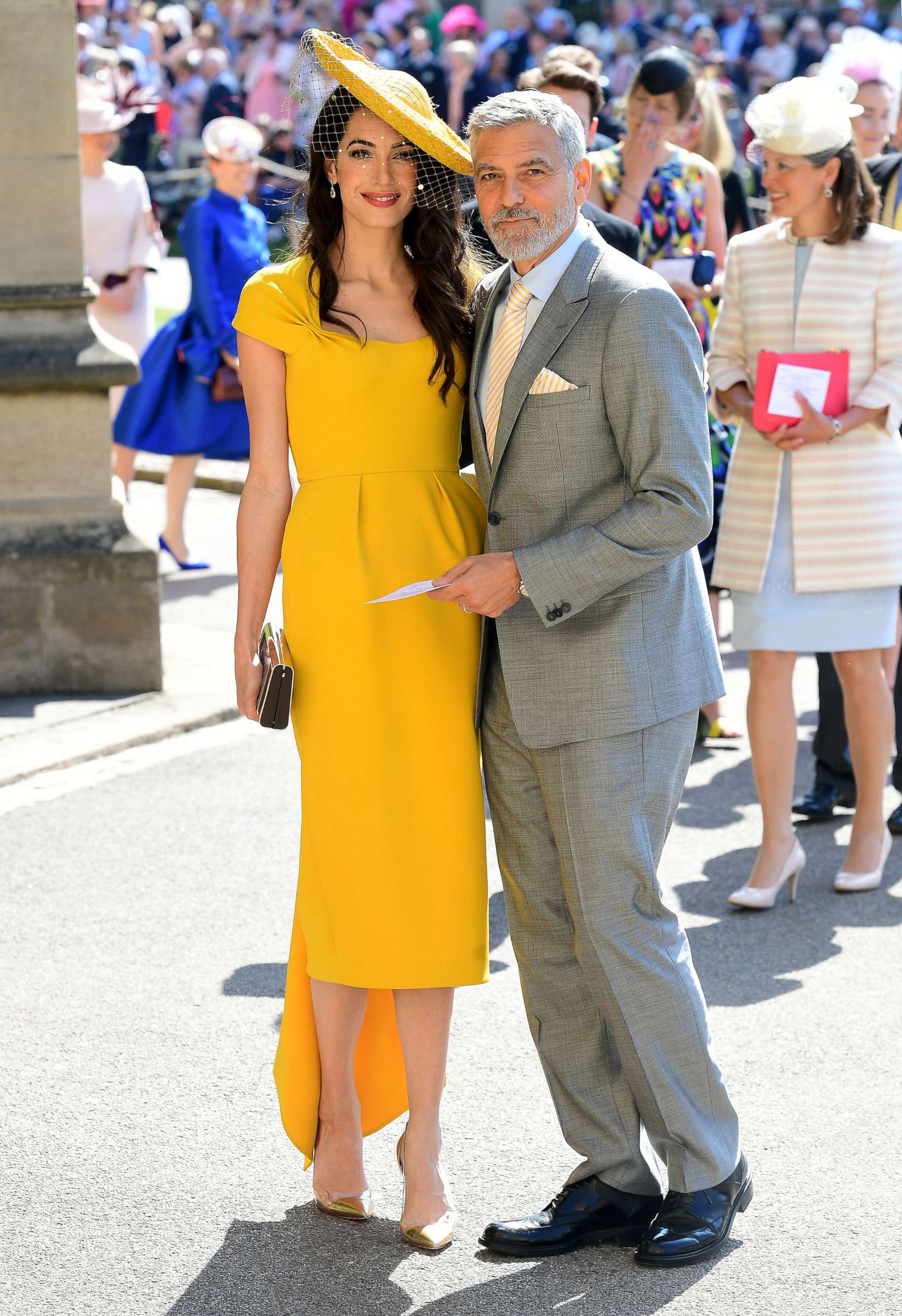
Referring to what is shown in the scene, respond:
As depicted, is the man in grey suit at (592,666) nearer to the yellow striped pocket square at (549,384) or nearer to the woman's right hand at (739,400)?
the yellow striped pocket square at (549,384)

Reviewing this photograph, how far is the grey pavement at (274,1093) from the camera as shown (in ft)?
10.6

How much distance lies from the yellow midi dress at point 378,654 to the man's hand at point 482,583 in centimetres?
23

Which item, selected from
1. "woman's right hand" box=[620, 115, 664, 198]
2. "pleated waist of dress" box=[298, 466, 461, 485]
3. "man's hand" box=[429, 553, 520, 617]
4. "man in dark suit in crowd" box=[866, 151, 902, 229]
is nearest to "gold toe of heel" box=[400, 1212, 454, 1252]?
"man's hand" box=[429, 553, 520, 617]

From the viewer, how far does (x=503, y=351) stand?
3.21 m

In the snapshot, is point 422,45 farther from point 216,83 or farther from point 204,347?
point 204,347

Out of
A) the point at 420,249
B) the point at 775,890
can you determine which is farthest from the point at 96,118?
the point at 420,249

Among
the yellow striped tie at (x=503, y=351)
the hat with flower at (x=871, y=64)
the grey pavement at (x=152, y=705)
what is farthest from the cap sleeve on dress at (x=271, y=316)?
the hat with flower at (x=871, y=64)

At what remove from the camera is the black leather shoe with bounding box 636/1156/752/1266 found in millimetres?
3246

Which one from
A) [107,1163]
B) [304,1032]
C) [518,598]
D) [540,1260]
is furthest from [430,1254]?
[518,598]

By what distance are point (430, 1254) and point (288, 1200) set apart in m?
0.33

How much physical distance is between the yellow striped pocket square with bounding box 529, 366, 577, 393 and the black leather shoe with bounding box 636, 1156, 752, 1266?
4.68 feet

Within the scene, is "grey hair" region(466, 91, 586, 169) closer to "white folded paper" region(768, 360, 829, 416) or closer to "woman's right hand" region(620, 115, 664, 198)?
"white folded paper" region(768, 360, 829, 416)

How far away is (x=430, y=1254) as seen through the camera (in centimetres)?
334

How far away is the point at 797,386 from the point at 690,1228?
248 centimetres
